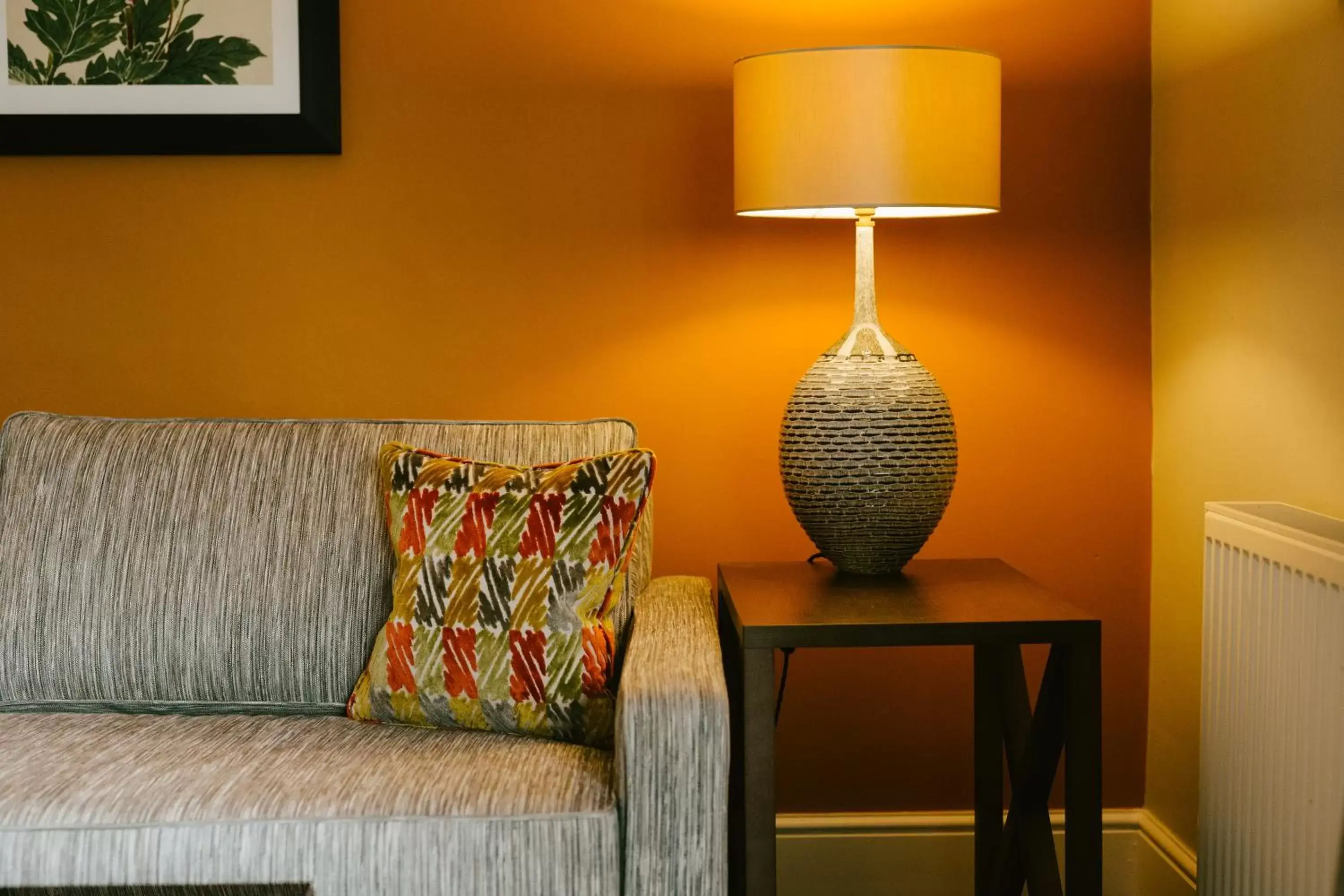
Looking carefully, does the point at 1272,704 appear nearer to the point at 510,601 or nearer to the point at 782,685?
the point at 782,685

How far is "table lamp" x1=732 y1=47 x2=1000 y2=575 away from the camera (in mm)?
1867

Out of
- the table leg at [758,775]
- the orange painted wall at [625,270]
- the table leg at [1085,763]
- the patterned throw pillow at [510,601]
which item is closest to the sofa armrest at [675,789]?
the table leg at [758,775]

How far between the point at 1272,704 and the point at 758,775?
2.16 ft

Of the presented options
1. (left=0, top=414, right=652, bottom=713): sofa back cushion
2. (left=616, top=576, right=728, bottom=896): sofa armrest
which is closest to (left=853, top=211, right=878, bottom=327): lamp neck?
(left=0, top=414, right=652, bottom=713): sofa back cushion

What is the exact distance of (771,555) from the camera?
2430 millimetres

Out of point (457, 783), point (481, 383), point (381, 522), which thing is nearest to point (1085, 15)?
point (481, 383)

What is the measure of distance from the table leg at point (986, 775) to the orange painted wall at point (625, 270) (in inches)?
12.5

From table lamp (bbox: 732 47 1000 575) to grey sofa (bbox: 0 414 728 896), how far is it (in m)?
0.27

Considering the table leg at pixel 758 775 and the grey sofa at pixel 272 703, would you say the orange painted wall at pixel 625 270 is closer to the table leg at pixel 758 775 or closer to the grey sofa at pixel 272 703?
the grey sofa at pixel 272 703

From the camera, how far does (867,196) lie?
73.7 inches

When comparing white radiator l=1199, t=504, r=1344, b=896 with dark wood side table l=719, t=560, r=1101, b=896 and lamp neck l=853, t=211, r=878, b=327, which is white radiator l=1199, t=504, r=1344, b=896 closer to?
dark wood side table l=719, t=560, r=1101, b=896

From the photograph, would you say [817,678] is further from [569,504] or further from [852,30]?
[852,30]

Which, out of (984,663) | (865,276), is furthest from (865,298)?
(984,663)

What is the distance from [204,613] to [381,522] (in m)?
0.29
